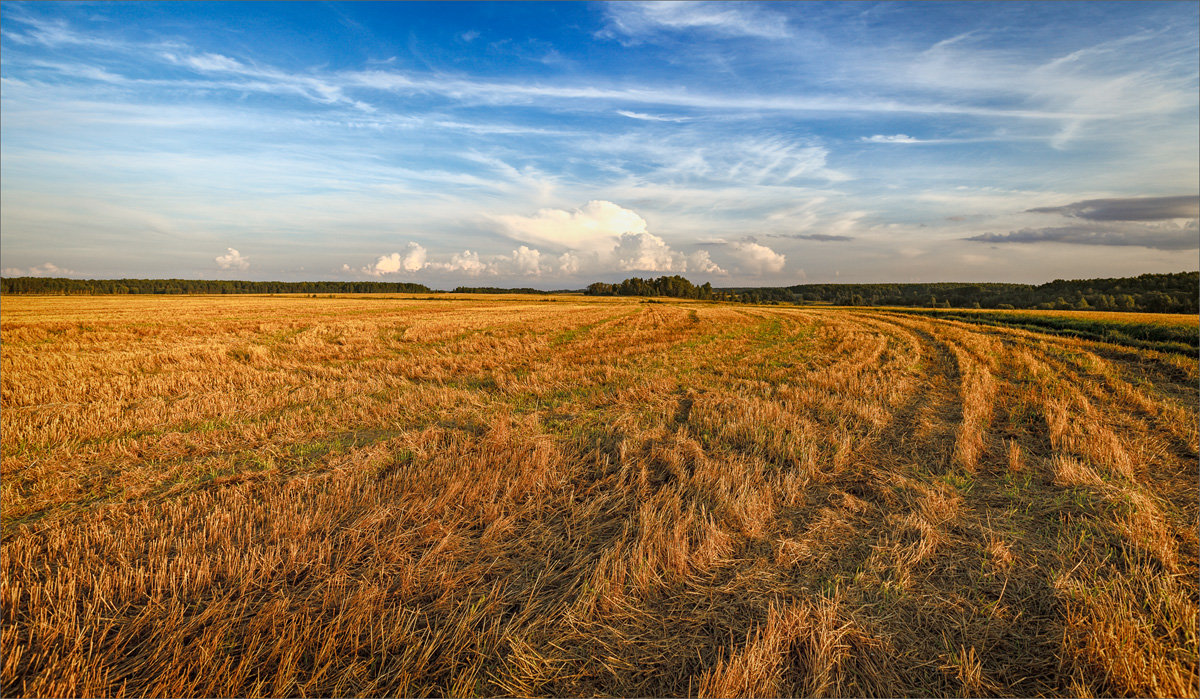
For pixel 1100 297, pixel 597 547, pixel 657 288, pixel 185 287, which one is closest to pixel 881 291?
pixel 657 288

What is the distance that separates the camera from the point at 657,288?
15600cm

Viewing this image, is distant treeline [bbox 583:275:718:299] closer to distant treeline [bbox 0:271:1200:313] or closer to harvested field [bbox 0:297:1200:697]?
distant treeline [bbox 0:271:1200:313]

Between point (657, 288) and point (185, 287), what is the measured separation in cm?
16251

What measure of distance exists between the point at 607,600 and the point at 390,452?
4.26 metres

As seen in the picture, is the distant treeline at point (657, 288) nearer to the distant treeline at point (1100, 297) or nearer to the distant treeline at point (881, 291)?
the distant treeline at point (881, 291)

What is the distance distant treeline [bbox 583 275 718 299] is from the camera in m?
148

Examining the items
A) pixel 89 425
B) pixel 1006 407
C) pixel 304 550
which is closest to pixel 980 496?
pixel 1006 407

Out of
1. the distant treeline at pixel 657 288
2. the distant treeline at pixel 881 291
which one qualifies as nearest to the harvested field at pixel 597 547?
the distant treeline at pixel 881 291

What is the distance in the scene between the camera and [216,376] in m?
11.8

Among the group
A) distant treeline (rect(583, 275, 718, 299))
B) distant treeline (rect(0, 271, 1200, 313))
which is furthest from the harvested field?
distant treeline (rect(583, 275, 718, 299))

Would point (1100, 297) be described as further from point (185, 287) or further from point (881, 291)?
point (185, 287)

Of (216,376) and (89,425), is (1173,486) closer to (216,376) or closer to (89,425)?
(89,425)

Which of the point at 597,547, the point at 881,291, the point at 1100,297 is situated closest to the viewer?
the point at 597,547

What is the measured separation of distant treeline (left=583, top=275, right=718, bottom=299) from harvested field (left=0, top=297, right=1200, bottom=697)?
456 ft
